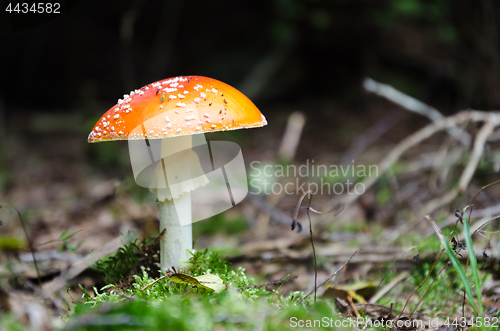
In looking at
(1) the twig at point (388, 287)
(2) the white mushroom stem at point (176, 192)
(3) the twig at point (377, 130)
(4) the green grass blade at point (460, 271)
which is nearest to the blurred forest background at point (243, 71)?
(3) the twig at point (377, 130)

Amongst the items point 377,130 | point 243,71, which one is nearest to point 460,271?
point 377,130

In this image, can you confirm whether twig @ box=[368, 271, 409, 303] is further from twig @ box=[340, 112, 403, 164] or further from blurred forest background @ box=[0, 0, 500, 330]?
twig @ box=[340, 112, 403, 164]

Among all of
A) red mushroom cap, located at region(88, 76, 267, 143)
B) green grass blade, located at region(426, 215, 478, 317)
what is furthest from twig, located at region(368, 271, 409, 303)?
red mushroom cap, located at region(88, 76, 267, 143)

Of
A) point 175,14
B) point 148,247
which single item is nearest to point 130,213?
point 148,247

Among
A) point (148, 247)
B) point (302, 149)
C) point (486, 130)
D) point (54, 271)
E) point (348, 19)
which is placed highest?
point (348, 19)

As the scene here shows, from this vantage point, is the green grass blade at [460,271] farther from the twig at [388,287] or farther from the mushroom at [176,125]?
the mushroom at [176,125]

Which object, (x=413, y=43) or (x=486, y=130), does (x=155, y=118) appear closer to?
(x=486, y=130)

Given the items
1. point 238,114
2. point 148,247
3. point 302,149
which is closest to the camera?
point 238,114

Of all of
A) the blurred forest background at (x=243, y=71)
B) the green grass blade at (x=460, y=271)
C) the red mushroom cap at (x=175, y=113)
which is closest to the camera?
the green grass blade at (x=460, y=271)

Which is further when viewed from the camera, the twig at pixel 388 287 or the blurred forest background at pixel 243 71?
the blurred forest background at pixel 243 71
